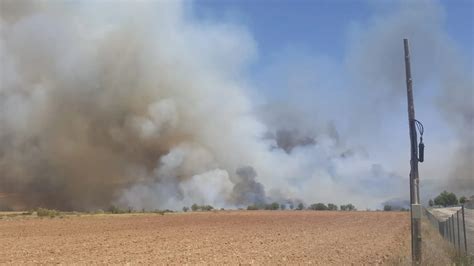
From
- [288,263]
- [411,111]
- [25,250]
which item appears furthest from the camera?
[25,250]

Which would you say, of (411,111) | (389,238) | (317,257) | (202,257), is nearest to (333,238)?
(389,238)

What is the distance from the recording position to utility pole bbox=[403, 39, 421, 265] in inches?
655

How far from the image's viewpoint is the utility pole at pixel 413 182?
16.6 metres

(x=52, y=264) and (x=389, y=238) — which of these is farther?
(x=389, y=238)

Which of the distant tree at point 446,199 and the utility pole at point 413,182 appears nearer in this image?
the utility pole at point 413,182

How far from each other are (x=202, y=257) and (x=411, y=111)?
29.3ft

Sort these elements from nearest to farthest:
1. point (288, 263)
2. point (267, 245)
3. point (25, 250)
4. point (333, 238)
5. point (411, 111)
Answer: point (411, 111)
point (288, 263)
point (25, 250)
point (267, 245)
point (333, 238)

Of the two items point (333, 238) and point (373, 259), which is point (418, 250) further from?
point (333, 238)

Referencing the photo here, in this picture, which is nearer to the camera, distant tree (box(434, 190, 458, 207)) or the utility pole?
the utility pole

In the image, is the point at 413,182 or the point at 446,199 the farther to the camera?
the point at 446,199

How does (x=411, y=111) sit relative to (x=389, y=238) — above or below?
above

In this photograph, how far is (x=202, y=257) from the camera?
67.4 feet

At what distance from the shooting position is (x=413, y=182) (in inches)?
682

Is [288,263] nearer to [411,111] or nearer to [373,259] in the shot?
[373,259]
